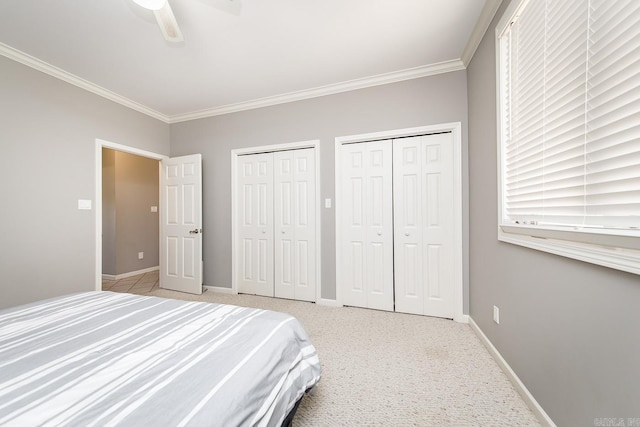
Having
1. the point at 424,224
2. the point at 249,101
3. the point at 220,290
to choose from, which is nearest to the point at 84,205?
the point at 220,290

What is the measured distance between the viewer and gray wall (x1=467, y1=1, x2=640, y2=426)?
0.80 meters

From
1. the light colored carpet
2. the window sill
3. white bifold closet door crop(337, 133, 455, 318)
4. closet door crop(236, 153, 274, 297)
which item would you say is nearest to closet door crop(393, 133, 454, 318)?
white bifold closet door crop(337, 133, 455, 318)

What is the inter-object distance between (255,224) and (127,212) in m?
2.90

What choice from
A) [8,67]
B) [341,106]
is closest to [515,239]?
[341,106]

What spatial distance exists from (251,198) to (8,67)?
2.48 meters

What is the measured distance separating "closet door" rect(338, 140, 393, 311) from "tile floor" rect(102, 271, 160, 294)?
304 cm

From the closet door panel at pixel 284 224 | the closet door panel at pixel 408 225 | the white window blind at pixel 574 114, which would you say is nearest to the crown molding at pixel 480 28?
the white window blind at pixel 574 114

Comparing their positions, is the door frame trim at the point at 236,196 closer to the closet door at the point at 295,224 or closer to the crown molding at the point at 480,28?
the closet door at the point at 295,224

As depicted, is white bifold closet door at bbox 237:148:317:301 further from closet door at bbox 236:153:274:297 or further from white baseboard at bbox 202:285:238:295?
white baseboard at bbox 202:285:238:295

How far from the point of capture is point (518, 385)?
143 cm

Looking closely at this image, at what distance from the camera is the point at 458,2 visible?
1742mm

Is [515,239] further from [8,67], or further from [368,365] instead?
[8,67]

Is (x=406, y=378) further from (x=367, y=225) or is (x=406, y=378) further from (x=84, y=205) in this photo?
(x=84, y=205)

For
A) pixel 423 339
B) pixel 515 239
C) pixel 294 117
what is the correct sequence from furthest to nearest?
pixel 294 117 → pixel 423 339 → pixel 515 239
